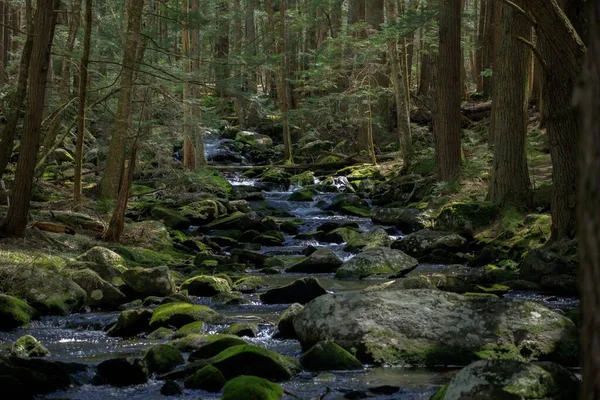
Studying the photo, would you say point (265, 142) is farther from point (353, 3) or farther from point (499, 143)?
point (499, 143)

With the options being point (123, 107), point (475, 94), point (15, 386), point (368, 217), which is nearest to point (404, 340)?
point (15, 386)

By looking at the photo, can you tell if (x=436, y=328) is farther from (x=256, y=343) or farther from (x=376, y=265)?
(x=376, y=265)

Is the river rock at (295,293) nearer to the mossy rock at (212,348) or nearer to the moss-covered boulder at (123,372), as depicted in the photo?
the mossy rock at (212,348)

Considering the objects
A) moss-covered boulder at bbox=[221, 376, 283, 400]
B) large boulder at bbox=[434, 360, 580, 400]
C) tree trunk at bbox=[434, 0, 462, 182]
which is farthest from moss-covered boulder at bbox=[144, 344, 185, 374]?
tree trunk at bbox=[434, 0, 462, 182]

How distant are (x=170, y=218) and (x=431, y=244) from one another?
582 cm

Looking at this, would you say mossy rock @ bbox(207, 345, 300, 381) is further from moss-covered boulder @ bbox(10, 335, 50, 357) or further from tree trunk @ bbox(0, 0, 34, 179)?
tree trunk @ bbox(0, 0, 34, 179)

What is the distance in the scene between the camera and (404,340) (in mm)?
6934

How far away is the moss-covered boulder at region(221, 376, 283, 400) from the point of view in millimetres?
5359

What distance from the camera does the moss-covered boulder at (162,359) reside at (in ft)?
21.1

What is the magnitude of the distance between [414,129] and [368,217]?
7.27 metres

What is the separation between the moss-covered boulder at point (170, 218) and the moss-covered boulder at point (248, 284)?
5.58 meters

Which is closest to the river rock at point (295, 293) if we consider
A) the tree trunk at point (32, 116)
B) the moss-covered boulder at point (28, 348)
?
the moss-covered boulder at point (28, 348)

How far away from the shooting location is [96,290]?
32.0 ft

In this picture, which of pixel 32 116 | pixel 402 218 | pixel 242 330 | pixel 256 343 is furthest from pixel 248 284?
pixel 402 218
